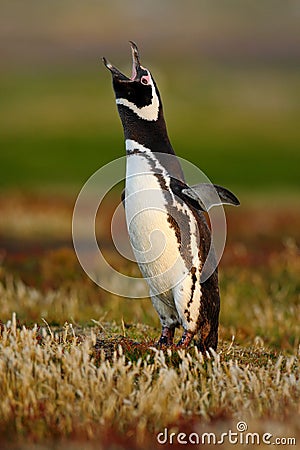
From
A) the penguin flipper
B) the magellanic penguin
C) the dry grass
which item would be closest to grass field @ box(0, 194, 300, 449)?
the dry grass

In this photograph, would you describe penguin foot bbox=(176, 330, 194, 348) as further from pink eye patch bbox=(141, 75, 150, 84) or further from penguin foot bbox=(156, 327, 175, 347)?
pink eye patch bbox=(141, 75, 150, 84)

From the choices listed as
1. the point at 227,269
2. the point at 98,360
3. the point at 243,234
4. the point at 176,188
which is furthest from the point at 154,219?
the point at 243,234

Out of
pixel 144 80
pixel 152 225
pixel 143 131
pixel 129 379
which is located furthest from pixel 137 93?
pixel 129 379

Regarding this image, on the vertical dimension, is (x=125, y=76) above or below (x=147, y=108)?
above

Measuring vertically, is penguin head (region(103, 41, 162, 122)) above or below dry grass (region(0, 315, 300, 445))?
above

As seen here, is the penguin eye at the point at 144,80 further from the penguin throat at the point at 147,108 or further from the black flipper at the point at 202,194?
the black flipper at the point at 202,194

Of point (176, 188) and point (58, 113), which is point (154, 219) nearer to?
point (176, 188)

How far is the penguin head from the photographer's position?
736cm

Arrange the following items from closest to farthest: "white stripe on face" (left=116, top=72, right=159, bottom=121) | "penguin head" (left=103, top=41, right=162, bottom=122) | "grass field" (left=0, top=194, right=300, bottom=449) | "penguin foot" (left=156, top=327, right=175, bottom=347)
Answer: "grass field" (left=0, top=194, right=300, bottom=449)
"penguin head" (left=103, top=41, right=162, bottom=122)
"white stripe on face" (left=116, top=72, right=159, bottom=121)
"penguin foot" (left=156, top=327, right=175, bottom=347)

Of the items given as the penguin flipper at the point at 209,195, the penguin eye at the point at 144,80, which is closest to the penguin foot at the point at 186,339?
the penguin flipper at the point at 209,195

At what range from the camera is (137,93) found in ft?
24.4

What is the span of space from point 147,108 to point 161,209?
98 cm

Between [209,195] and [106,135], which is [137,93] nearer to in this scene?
[209,195]

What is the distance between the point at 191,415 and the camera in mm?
5789
